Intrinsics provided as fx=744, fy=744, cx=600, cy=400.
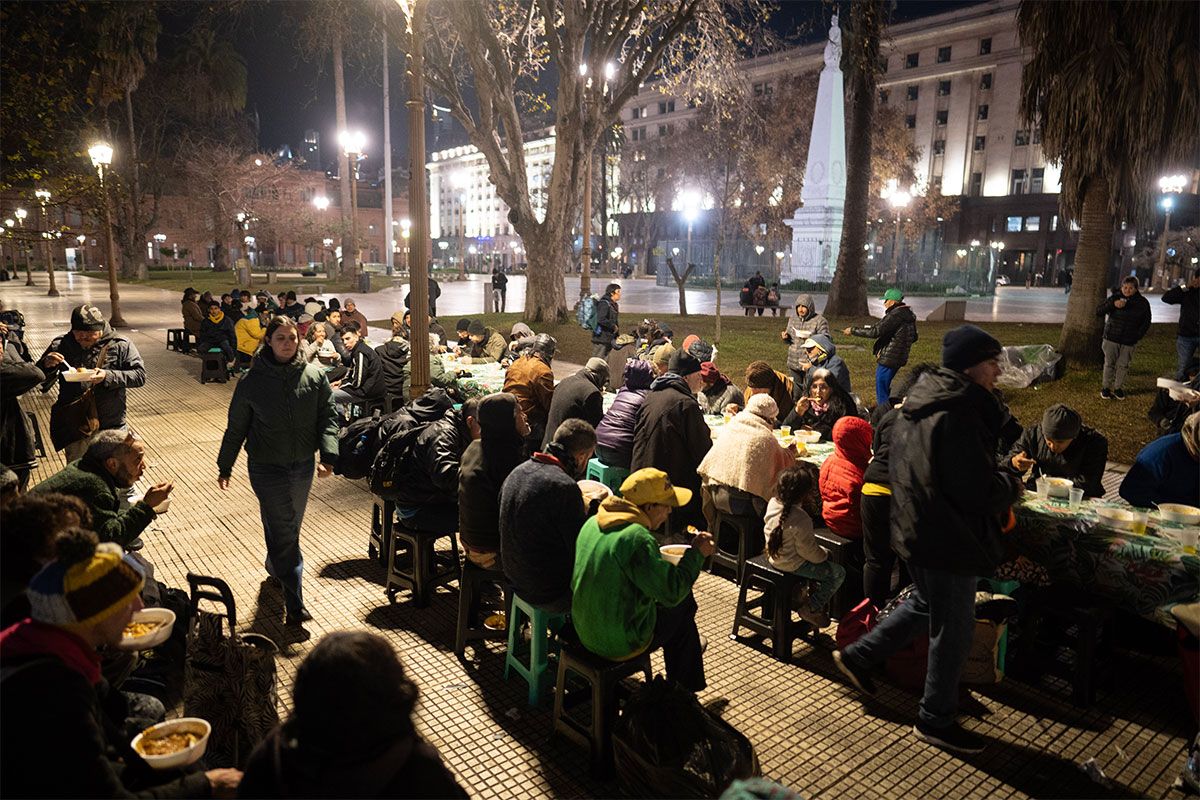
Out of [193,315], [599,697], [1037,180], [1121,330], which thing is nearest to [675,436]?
[599,697]

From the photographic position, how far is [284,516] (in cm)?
516

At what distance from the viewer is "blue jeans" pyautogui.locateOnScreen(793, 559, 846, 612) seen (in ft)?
16.0

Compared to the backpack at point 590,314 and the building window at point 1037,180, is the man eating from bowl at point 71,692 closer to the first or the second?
the backpack at point 590,314

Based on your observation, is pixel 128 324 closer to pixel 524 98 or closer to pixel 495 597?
pixel 524 98

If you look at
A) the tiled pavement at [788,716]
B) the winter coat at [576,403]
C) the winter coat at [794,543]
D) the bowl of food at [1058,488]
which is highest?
the winter coat at [576,403]

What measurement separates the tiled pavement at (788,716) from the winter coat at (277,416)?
4.06 ft

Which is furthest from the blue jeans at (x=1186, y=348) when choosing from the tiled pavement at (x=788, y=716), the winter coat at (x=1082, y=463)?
the tiled pavement at (x=788, y=716)

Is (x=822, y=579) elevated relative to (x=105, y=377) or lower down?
lower down

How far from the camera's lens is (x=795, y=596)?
16.8ft

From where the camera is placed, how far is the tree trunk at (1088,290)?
13336mm

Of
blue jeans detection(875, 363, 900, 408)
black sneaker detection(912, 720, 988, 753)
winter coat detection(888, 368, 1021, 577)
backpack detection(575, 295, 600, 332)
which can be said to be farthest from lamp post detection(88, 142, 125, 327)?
black sneaker detection(912, 720, 988, 753)

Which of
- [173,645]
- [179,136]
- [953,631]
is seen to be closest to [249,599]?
[173,645]

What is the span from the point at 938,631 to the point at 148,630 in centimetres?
393

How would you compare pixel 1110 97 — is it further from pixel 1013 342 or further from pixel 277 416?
pixel 277 416
